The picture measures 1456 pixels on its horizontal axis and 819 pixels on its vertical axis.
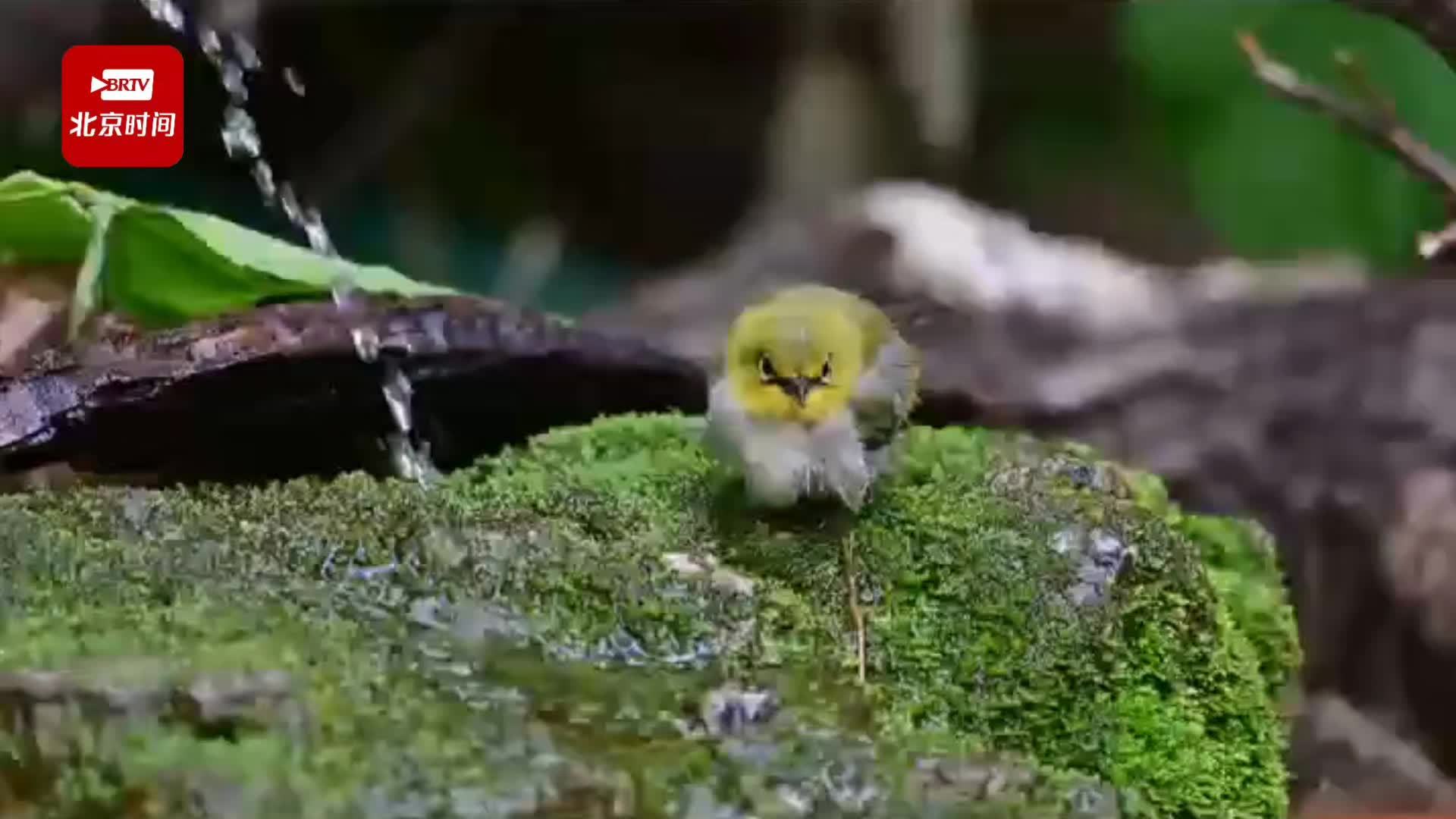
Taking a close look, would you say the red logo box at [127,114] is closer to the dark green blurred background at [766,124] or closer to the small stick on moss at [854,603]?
the dark green blurred background at [766,124]

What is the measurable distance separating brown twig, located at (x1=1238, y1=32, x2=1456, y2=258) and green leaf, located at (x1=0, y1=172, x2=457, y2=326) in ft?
3.19

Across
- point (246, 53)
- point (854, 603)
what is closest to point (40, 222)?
point (246, 53)

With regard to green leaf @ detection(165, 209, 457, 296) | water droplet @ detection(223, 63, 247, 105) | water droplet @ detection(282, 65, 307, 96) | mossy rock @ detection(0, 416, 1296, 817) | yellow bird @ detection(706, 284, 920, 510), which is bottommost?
mossy rock @ detection(0, 416, 1296, 817)

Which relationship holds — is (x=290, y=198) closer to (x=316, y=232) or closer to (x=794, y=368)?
(x=316, y=232)

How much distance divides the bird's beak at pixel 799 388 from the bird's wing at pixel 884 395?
1.8 inches

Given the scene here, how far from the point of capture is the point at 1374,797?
1.75 meters

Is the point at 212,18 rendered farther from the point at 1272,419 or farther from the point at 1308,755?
the point at 1308,755

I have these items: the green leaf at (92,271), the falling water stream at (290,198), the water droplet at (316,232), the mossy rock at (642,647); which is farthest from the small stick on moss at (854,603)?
the water droplet at (316,232)

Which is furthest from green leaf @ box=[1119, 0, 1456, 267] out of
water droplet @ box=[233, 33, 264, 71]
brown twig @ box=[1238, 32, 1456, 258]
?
water droplet @ box=[233, 33, 264, 71]

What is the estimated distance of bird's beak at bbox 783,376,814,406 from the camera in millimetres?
1087

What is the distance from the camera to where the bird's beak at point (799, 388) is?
109cm

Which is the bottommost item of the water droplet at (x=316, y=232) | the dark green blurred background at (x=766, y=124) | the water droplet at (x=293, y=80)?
the water droplet at (x=316, y=232)

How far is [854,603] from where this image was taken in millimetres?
1055

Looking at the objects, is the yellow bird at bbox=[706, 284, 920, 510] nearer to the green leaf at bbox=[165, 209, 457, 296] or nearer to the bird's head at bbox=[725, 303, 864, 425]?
the bird's head at bbox=[725, 303, 864, 425]
